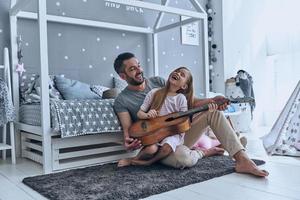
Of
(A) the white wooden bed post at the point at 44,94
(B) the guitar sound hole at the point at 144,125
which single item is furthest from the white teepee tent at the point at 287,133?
(A) the white wooden bed post at the point at 44,94

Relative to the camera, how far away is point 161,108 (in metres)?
1.71

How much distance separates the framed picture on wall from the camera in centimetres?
340

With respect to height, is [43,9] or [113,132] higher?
[43,9]

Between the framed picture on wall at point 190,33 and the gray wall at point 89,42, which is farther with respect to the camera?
the framed picture on wall at point 190,33

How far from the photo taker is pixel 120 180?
1.44 meters

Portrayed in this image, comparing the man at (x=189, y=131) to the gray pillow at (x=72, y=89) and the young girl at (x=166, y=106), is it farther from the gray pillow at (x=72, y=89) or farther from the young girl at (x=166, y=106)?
the gray pillow at (x=72, y=89)

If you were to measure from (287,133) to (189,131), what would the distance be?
0.87 meters

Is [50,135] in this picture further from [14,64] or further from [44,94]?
[14,64]

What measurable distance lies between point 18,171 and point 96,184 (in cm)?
60

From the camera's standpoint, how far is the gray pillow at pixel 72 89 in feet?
7.42

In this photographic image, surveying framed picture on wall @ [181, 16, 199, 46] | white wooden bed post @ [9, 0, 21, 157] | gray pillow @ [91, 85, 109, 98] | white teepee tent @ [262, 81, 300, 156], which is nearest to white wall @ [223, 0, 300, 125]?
framed picture on wall @ [181, 16, 199, 46]

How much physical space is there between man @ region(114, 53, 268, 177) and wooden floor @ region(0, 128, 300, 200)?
0.33 feet

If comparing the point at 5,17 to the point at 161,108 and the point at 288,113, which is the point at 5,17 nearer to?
the point at 161,108

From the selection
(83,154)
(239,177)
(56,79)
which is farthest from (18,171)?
(239,177)
